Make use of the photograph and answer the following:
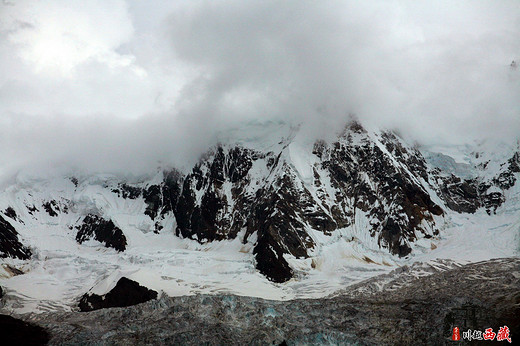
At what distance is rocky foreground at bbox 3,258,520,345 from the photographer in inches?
4336

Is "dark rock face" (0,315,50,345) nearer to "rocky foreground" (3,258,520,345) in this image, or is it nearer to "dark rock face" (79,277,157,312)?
"rocky foreground" (3,258,520,345)

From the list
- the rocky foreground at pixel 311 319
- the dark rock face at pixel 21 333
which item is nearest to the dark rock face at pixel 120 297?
the rocky foreground at pixel 311 319

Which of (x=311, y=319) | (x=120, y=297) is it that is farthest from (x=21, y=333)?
(x=311, y=319)

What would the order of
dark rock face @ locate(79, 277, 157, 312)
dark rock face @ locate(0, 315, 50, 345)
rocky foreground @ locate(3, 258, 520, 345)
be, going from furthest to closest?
dark rock face @ locate(79, 277, 157, 312)
dark rock face @ locate(0, 315, 50, 345)
rocky foreground @ locate(3, 258, 520, 345)

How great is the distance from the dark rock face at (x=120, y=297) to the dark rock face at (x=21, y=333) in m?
36.5

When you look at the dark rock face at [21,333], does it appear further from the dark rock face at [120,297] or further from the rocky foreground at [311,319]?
the dark rock face at [120,297]

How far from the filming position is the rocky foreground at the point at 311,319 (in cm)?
11012

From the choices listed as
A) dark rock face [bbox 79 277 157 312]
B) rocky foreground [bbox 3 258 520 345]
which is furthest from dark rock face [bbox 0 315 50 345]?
dark rock face [bbox 79 277 157 312]

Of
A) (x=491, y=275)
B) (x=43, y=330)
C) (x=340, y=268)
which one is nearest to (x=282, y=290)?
(x=340, y=268)

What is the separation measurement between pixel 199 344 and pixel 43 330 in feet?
131

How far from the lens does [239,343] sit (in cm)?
10944

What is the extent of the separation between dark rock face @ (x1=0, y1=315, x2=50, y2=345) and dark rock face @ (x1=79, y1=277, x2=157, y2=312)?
36464 mm

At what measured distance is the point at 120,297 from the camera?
548ft

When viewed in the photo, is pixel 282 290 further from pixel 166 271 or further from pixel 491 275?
pixel 491 275
